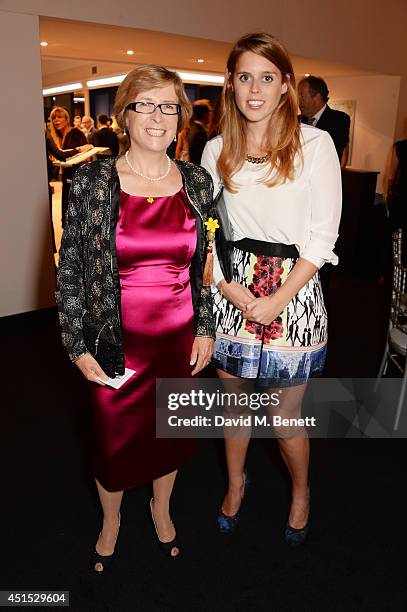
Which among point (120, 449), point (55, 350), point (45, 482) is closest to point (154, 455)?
point (120, 449)

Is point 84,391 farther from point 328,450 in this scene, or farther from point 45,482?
point 328,450

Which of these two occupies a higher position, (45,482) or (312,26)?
(312,26)

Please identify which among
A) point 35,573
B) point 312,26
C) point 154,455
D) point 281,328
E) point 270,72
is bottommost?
point 35,573

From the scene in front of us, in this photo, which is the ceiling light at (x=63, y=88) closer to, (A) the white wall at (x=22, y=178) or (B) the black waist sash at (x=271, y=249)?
(A) the white wall at (x=22, y=178)

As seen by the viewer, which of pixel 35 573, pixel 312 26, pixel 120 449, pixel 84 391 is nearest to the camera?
pixel 120 449

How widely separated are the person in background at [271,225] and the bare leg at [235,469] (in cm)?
18

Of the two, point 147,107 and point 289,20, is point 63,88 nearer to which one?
point 289,20

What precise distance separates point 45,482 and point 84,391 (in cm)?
90

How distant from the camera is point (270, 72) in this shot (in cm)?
163

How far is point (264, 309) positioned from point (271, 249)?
0.67 ft

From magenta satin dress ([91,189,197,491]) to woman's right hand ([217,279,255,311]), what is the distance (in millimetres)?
137

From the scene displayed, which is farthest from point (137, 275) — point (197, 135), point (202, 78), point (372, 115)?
point (202, 78)

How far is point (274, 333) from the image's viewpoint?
186 cm

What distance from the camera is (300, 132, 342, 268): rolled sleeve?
168 centimetres
